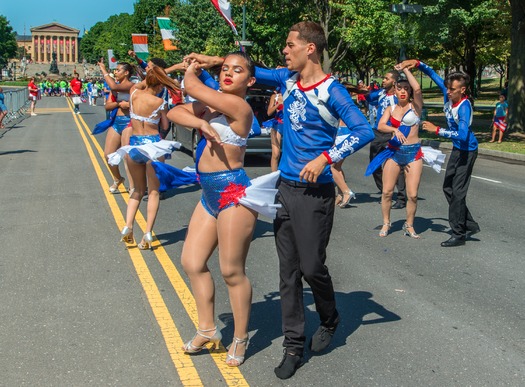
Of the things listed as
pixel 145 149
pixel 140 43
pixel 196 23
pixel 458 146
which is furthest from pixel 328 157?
pixel 196 23

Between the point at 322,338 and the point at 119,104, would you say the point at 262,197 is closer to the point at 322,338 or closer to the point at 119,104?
the point at 322,338

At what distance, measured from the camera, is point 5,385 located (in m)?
4.30

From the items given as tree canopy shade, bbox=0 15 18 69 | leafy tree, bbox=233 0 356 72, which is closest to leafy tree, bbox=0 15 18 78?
tree canopy shade, bbox=0 15 18 69

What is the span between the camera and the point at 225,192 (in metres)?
4.48

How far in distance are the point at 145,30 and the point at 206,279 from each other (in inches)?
4106

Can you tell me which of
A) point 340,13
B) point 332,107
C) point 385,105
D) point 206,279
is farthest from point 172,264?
point 340,13

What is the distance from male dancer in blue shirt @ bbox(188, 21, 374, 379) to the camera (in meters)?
4.50

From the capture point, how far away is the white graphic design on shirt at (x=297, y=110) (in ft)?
15.0

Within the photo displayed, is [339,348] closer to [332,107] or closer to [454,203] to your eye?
[332,107]

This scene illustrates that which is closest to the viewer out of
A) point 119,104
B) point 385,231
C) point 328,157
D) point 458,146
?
point 328,157

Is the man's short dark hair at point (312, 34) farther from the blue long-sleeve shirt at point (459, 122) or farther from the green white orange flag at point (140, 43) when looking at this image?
the green white orange flag at point (140, 43)

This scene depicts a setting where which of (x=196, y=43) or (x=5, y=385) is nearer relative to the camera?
(x=5, y=385)

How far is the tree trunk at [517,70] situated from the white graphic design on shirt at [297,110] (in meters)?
21.5

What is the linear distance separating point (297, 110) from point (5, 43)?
173m
